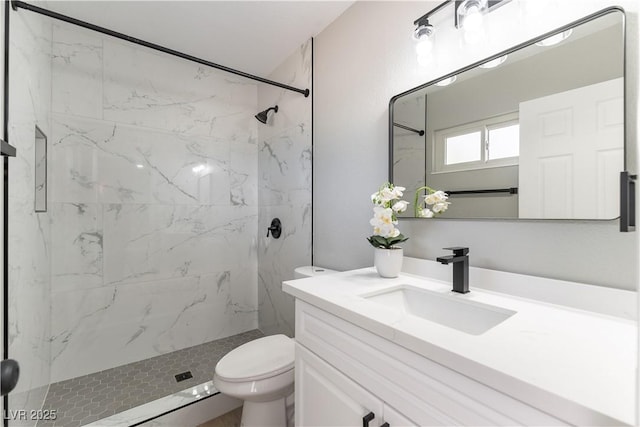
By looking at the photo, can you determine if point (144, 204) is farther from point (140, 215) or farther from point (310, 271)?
point (310, 271)

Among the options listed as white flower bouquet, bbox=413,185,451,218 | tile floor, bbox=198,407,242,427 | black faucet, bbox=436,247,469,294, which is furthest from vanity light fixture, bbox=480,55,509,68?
tile floor, bbox=198,407,242,427

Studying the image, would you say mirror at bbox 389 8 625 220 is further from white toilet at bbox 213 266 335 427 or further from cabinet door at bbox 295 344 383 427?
white toilet at bbox 213 266 335 427

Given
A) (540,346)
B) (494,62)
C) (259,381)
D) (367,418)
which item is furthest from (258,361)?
(494,62)

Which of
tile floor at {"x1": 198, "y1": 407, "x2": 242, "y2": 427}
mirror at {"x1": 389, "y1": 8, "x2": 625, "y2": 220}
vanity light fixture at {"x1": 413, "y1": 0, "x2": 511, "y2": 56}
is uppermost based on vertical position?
vanity light fixture at {"x1": 413, "y1": 0, "x2": 511, "y2": 56}

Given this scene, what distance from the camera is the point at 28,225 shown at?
1.35 m

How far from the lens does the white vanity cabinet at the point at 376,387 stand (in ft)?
1.79

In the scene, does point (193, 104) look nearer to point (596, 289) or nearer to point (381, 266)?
point (381, 266)

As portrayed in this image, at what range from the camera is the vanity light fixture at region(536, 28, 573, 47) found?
2.97 feet

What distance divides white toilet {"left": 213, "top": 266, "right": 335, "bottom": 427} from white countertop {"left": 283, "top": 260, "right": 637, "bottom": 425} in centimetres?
56

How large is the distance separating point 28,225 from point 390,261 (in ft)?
5.46

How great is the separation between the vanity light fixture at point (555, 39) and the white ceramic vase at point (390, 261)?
86cm

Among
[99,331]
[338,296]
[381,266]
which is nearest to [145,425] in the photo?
[99,331]

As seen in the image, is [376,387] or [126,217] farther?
[126,217]

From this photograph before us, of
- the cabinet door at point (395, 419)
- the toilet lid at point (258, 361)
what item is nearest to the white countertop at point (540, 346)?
the cabinet door at point (395, 419)
